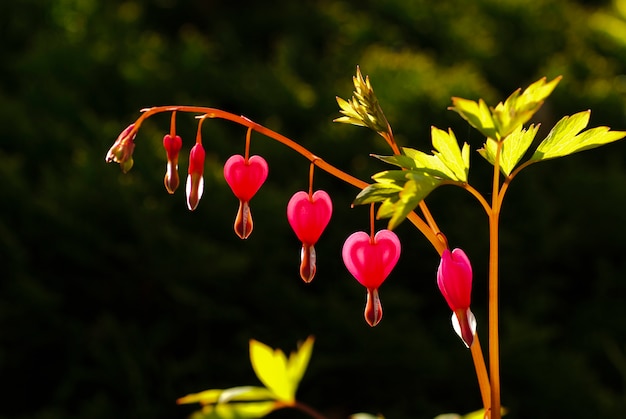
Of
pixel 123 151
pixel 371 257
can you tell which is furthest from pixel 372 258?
pixel 123 151

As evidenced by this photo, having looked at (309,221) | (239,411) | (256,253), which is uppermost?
(309,221)

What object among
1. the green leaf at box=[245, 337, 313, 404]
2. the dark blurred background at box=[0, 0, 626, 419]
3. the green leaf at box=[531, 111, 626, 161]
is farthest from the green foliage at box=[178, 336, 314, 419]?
the dark blurred background at box=[0, 0, 626, 419]

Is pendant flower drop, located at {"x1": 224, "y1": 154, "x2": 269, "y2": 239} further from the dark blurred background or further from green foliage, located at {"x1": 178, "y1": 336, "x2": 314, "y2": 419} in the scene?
the dark blurred background

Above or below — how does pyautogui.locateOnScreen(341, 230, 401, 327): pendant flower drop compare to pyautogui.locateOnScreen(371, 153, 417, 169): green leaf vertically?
below

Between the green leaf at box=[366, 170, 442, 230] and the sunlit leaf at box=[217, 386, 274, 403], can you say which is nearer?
the green leaf at box=[366, 170, 442, 230]

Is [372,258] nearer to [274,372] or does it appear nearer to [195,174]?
[195,174]

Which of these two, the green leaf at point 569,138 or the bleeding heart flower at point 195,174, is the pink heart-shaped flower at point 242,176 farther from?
the green leaf at point 569,138
